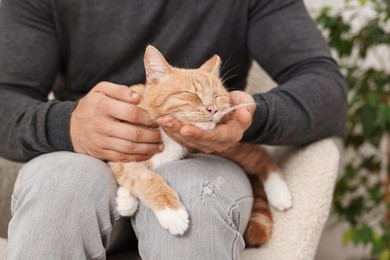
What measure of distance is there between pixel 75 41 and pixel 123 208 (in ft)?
1.91

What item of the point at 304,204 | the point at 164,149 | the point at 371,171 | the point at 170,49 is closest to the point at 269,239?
the point at 304,204

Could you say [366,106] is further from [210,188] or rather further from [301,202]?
[210,188]

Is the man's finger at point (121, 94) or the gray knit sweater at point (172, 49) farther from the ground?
the man's finger at point (121, 94)

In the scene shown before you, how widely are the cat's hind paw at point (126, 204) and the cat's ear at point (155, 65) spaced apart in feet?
0.84

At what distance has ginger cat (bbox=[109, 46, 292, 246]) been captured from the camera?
882mm

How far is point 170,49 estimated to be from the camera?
131 centimetres

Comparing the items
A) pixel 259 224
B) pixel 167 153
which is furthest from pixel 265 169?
pixel 167 153

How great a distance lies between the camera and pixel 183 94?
1.00m

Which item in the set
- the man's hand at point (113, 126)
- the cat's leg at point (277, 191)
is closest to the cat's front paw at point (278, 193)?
the cat's leg at point (277, 191)

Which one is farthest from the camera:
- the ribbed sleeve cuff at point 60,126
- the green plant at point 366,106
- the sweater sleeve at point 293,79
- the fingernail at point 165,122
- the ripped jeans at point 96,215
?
the green plant at point 366,106

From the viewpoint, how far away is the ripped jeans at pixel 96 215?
0.81 meters

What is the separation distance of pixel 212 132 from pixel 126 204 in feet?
0.70

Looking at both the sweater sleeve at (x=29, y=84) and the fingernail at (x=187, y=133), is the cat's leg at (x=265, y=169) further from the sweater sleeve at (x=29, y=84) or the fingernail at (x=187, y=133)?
the sweater sleeve at (x=29, y=84)

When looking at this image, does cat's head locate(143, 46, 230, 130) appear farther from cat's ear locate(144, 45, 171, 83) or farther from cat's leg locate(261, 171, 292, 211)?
cat's leg locate(261, 171, 292, 211)
